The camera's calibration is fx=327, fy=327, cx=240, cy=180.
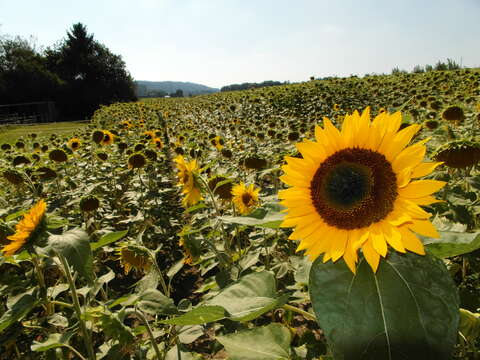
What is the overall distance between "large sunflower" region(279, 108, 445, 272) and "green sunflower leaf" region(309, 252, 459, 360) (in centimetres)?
5

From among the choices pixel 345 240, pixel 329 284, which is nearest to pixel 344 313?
pixel 329 284

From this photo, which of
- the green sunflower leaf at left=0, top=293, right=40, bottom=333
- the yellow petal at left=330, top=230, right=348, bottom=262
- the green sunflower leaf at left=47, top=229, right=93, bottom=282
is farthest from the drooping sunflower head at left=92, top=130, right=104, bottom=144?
the yellow petal at left=330, top=230, right=348, bottom=262

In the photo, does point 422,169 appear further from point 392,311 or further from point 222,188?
point 222,188

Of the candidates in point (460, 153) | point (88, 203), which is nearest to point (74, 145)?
point (88, 203)

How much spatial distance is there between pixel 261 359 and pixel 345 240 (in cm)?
35

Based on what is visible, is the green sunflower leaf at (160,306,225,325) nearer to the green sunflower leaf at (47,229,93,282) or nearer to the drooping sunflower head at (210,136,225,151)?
the green sunflower leaf at (47,229,93,282)

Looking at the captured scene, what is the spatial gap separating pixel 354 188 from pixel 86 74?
45.9 m

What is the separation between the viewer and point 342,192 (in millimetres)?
865

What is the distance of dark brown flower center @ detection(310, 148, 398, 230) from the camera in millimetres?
806

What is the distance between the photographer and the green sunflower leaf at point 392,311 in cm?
57

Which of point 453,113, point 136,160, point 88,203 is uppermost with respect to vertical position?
point 453,113

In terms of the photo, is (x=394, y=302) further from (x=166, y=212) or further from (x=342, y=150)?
(x=166, y=212)

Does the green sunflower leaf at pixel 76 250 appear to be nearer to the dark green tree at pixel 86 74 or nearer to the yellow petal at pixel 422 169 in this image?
the yellow petal at pixel 422 169

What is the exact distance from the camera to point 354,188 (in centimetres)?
86
